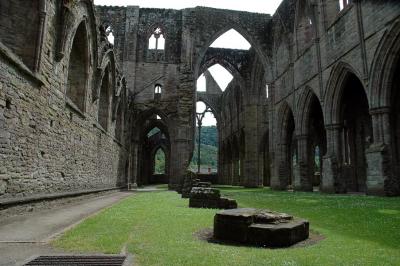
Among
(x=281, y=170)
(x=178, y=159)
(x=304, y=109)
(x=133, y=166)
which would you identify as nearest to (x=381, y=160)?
(x=304, y=109)

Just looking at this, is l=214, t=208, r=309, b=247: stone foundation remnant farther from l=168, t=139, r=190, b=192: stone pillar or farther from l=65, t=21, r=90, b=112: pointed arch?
l=168, t=139, r=190, b=192: stone pillar

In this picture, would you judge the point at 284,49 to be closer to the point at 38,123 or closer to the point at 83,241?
the point at 38,123

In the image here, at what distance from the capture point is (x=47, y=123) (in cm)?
768

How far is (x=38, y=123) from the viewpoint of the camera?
7.14m

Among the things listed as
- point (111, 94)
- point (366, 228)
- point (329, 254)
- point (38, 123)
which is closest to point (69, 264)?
point (329, 254)

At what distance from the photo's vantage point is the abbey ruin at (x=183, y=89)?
7.14m

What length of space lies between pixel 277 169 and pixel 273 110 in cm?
430

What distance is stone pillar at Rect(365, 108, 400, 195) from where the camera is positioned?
1143 cm

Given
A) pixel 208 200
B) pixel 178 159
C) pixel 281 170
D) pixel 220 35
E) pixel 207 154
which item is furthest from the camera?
pixel 207 154

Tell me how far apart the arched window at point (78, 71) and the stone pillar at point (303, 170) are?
1254cm

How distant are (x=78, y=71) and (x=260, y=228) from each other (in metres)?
9.41

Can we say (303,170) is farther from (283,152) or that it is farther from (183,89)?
(183,89)

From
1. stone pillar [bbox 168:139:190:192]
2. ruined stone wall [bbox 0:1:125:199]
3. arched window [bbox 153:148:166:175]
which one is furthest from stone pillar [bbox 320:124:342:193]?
arched window [bbox 153:148:166:175]

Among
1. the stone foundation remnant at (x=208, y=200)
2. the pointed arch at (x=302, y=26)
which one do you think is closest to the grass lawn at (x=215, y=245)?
the stone foundation remnant at (x=208, y=200)
